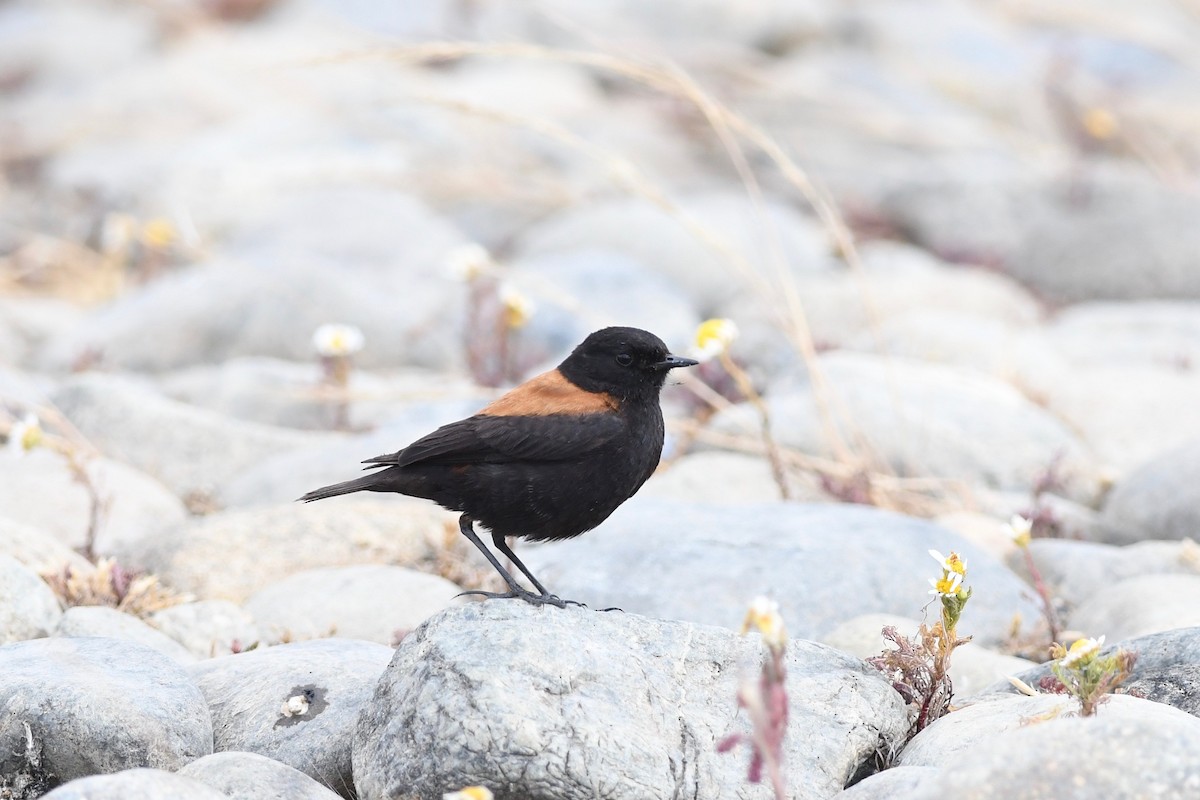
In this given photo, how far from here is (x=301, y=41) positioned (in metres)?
18.6

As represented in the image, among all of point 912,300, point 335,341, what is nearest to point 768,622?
point 335,341

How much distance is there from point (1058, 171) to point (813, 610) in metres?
8.82

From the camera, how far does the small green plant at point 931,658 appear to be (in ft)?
13.0

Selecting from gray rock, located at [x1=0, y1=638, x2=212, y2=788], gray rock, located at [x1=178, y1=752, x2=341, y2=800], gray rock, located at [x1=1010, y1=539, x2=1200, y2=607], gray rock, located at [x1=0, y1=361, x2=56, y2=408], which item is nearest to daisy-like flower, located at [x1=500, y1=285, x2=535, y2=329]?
gray rock, located at [x1=0, y1=361, x2=56, y2=408]

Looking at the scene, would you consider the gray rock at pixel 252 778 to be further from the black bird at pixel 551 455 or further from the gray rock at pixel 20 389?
the gray rock at pixel 20 389

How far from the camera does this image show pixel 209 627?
5.23 m

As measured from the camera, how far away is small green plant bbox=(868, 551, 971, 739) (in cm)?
397

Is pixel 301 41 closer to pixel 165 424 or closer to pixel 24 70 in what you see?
pixel 24 70

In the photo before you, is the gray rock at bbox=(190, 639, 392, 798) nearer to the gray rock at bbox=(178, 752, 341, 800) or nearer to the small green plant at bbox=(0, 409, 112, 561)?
the gray rock at bbox=(178, 752, 341, 800)

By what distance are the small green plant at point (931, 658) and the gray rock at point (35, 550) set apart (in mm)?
3112

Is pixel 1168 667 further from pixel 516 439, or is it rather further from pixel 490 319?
pixel 490 319

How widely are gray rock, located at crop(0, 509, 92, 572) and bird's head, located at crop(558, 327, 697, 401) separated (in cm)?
214

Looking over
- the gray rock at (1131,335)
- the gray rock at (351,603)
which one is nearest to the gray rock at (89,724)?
the gray rock at (351,603)

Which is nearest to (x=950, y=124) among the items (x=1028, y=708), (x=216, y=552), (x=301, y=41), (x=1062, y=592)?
(x=301, y=41)
